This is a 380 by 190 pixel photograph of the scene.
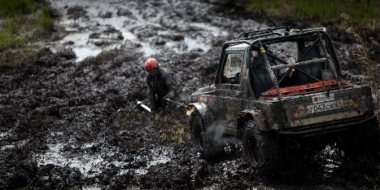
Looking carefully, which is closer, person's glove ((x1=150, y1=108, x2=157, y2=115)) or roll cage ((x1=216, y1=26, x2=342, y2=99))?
roll cage ((x1=216, y1=26, x2=342, y2=99))

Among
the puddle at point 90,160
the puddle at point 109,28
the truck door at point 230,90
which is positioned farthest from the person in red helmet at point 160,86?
the puddle at point 109,28

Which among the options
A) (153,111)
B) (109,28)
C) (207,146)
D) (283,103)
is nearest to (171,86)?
(153,111)

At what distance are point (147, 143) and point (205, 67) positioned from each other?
7.10 meters

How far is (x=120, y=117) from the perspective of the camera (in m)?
14.0

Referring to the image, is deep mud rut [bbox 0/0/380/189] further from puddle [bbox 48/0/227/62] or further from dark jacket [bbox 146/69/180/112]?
dark jacket [bbox 146/69/180/112]

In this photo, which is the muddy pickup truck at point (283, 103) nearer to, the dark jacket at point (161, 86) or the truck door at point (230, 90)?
the truck door at point (230, 90)

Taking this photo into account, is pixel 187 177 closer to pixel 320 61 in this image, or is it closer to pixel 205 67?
pixel 320 61

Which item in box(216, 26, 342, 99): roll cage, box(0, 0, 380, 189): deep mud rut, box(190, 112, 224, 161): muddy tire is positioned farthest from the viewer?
box(190, 112, 224, 161): muddy tire

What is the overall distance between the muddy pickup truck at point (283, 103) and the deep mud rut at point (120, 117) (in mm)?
342

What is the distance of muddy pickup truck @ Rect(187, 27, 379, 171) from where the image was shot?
26.1 ft

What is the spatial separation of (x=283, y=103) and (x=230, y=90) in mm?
1636

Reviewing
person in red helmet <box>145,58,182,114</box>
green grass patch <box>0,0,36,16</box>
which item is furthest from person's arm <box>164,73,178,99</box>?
green grass patch <box>0,0,36,16</box>

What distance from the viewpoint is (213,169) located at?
30.7 ft

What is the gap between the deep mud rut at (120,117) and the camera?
884 cm
